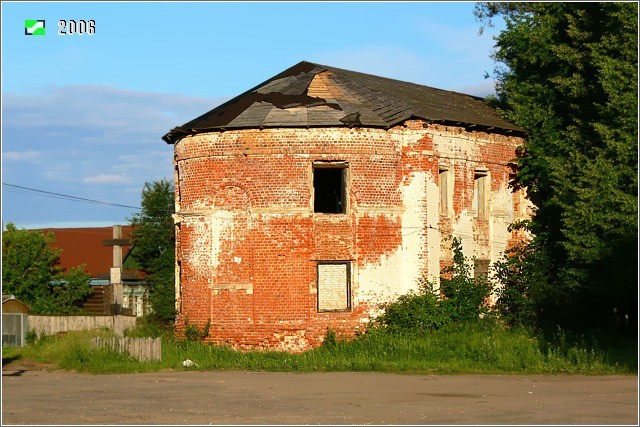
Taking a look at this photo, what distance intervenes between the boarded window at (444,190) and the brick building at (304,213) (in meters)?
0.06

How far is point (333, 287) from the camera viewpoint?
105 feet

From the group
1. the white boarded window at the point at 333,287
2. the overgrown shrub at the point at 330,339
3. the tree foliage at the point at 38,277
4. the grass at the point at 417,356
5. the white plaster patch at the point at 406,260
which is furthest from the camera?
the tree foliage at the point at 38,277

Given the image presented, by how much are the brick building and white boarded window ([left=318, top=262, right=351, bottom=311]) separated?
0.03 meters

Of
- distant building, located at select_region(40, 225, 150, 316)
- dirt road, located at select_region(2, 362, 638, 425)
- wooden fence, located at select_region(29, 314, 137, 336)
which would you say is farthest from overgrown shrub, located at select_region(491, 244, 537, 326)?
distant building, located at select_region(40, 225, 150, 316)

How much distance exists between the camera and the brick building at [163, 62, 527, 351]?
31.8 m

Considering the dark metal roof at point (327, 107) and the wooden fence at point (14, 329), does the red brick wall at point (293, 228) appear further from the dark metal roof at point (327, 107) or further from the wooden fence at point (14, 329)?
the wooden fence at point (14, 329)

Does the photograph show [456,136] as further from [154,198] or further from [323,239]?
[154,198]

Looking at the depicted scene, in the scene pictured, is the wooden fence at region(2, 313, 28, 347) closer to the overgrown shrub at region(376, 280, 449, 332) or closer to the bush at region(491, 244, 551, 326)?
the overgrown shrub at region(376, 280, 449, 332)

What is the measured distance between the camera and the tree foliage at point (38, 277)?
4641 centimetres

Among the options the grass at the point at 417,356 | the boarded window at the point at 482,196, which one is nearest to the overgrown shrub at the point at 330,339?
the grass at the point at 417,356

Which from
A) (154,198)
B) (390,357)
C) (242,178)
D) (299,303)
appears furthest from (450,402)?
(154,198)

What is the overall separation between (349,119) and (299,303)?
5653mm

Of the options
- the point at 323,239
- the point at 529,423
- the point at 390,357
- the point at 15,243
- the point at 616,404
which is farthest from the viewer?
the point at 15,243

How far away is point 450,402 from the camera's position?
2030 cm
